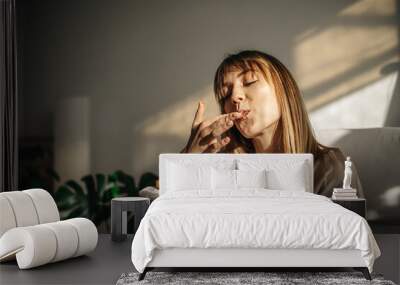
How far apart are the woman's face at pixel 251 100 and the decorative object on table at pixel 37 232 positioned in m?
2.40

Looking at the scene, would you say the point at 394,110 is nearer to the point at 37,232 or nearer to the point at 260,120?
the point at 260,120

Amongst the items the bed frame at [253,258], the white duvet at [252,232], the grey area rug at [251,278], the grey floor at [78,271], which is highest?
the white duvet at [252,232]

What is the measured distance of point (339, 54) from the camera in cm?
704

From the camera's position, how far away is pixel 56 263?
17.0 feet

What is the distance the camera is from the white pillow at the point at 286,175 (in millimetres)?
6336

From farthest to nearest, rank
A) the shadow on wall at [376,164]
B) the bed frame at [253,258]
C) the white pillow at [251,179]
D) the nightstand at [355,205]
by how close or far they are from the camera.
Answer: the shadow on wall at [376,164], the nightstand at [355,205], the white pillow at [251,179], the bed frame at [253,258]

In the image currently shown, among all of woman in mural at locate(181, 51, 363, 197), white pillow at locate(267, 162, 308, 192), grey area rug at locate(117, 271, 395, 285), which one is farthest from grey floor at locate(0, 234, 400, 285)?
woman in mural at locate(181, 51, 363, 197)

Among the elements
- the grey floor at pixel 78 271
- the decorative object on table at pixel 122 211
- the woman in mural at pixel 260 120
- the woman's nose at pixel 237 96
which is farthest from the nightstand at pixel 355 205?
the grey floor at pixel 78 271

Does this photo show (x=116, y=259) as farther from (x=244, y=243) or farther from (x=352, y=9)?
(x=352, y=9)

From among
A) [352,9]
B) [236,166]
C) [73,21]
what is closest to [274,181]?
[236,166]

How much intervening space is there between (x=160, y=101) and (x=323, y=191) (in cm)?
214

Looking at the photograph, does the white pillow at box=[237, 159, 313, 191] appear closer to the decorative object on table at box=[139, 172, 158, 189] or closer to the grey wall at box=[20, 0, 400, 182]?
the grey wall at box=[20, 0, 400, 182]

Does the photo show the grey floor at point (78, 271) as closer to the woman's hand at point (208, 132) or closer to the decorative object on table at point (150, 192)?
the decorative object on table at point (150, 192)

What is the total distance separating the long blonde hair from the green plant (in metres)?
1.27
